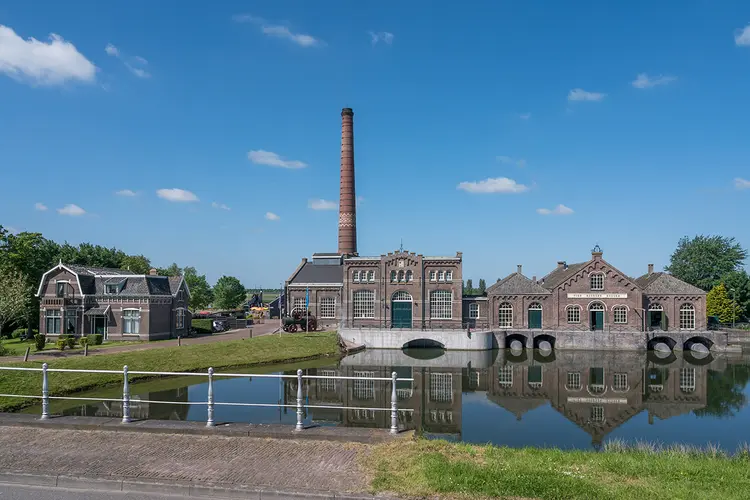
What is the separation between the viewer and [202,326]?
5422 centimetres

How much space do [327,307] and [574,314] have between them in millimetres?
27500

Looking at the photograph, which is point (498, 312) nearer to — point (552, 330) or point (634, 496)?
point (552, 330)

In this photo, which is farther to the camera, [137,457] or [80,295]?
[80,295]

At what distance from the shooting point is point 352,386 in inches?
1182

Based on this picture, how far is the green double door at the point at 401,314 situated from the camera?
53.1 m

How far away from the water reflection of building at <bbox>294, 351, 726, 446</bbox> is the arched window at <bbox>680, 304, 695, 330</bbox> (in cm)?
977

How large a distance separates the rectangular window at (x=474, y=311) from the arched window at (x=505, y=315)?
235cm

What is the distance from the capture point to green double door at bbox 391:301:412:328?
5312 cm

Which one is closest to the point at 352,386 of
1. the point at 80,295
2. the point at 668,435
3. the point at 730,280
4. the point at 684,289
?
the point at 668,435

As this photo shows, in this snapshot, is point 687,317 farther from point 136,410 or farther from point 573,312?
point 136,410

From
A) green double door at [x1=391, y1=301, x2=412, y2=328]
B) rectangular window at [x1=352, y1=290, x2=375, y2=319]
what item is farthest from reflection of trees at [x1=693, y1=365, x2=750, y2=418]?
rectangular window at [x1=352, y1=290, x2=375, y2=319]

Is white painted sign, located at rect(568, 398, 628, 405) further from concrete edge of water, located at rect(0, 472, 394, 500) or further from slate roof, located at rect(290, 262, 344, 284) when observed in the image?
slate roof, located at rect(290, 262, 344, 284)

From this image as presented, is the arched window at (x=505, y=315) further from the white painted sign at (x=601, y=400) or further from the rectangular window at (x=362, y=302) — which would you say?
the white painted sign at (x=601, y=400)

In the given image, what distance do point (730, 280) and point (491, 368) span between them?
48.9 m
